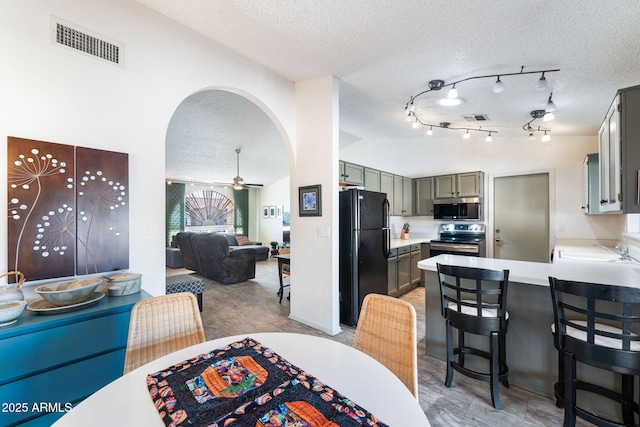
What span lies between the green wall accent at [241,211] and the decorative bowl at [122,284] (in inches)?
338

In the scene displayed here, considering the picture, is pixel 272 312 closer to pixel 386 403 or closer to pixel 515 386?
pixel 515 386

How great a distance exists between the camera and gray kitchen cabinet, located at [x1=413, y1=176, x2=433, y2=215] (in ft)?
18.5

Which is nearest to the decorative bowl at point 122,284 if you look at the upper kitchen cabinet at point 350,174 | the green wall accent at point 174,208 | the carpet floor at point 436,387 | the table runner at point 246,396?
the carpet floor at point 436,387

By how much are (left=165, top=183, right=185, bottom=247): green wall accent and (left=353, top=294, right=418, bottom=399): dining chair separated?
28.4 feet

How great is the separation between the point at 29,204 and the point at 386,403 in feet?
7.42

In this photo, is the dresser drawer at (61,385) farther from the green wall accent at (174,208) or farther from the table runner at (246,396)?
the green wall accent at (174,208)

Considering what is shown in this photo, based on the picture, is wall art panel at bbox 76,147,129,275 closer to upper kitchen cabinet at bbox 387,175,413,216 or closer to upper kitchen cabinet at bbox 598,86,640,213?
upper kitchen cabinet at bbox 598,86,640,213

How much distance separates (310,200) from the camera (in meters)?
3.32

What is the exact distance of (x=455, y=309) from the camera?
2.11 m

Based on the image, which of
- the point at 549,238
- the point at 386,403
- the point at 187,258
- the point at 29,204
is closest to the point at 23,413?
the point at 29,204

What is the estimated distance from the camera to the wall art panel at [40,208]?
63.9 inches

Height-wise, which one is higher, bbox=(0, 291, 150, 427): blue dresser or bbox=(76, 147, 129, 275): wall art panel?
bbox=(76, 147, 129, 275): wall art panel

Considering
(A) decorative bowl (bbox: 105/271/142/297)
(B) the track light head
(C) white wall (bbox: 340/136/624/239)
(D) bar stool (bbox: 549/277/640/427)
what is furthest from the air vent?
(A) decorative bowl (bbox: 105/271/142/297)

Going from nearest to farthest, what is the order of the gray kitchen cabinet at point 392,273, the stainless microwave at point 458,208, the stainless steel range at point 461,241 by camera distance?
1. the gray kitchen cabinet at point 392,273
2. the stainless steel range at point 461,241
3. the stainless microwave at point 458,208
